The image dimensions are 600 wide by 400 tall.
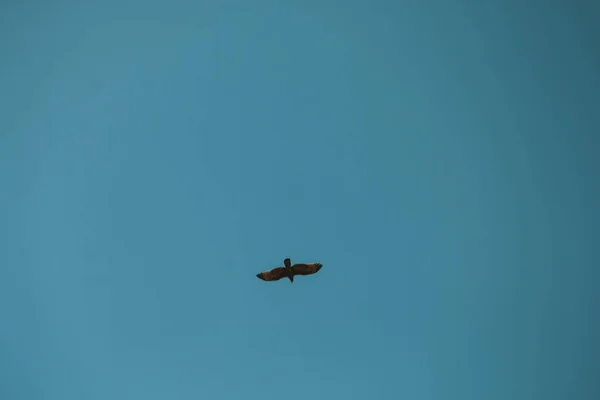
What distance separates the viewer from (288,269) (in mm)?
22250

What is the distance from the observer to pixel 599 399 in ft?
419

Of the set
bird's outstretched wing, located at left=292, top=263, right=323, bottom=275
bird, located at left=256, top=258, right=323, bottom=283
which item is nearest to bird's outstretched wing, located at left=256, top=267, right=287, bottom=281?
bird, located at left=256, top=258, right=323, bottom=283

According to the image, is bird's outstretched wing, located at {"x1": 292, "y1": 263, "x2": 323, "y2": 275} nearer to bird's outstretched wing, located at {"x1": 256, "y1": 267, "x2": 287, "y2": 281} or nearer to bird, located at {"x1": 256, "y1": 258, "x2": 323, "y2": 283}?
bird, located at {"x1": 256, "y1": 258, "x2": 323, "y2": 283}

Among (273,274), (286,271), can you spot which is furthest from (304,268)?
(273,274)

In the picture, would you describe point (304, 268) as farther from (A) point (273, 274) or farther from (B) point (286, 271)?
(A) point (273, 274)

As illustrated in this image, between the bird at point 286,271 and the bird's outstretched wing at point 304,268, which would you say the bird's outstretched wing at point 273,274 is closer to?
the bird at point 286,271

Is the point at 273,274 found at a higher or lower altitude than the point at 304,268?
lower

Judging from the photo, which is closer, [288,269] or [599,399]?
[288,269]

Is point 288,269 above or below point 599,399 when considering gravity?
above

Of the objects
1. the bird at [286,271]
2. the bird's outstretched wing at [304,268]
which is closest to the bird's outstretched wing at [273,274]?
the bird at [286,271]

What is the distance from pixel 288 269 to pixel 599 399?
497 feet
